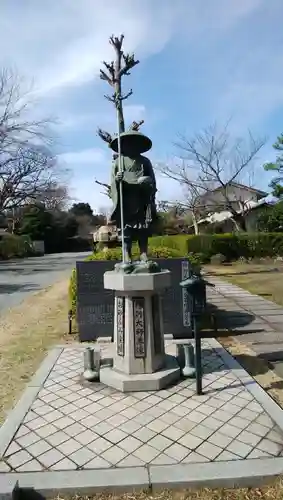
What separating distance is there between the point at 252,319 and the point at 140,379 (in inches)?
174

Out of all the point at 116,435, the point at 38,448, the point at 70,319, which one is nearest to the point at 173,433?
the point at 116,435

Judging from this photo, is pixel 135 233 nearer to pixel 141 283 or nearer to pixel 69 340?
pixel 141 283

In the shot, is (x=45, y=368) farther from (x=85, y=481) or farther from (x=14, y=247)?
(x=14, y=247)

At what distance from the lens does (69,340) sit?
649cm

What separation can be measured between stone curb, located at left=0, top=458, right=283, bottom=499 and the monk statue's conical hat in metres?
3.39

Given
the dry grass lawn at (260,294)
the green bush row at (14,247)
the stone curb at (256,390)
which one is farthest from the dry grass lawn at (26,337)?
the green bush row at (14,247)

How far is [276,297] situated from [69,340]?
21.5 feet

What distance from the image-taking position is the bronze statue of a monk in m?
4.27

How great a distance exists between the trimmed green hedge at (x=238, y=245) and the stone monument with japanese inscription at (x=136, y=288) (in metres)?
17.2

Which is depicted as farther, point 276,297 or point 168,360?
point 276,297

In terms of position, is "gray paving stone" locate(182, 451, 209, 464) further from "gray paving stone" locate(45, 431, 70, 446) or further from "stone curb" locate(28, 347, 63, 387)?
"stone curb" locate(28, 347, 63, 387)

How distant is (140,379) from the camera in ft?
13.1

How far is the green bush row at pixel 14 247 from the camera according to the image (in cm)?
3288

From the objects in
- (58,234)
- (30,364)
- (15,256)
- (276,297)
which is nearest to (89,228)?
(58,234)
